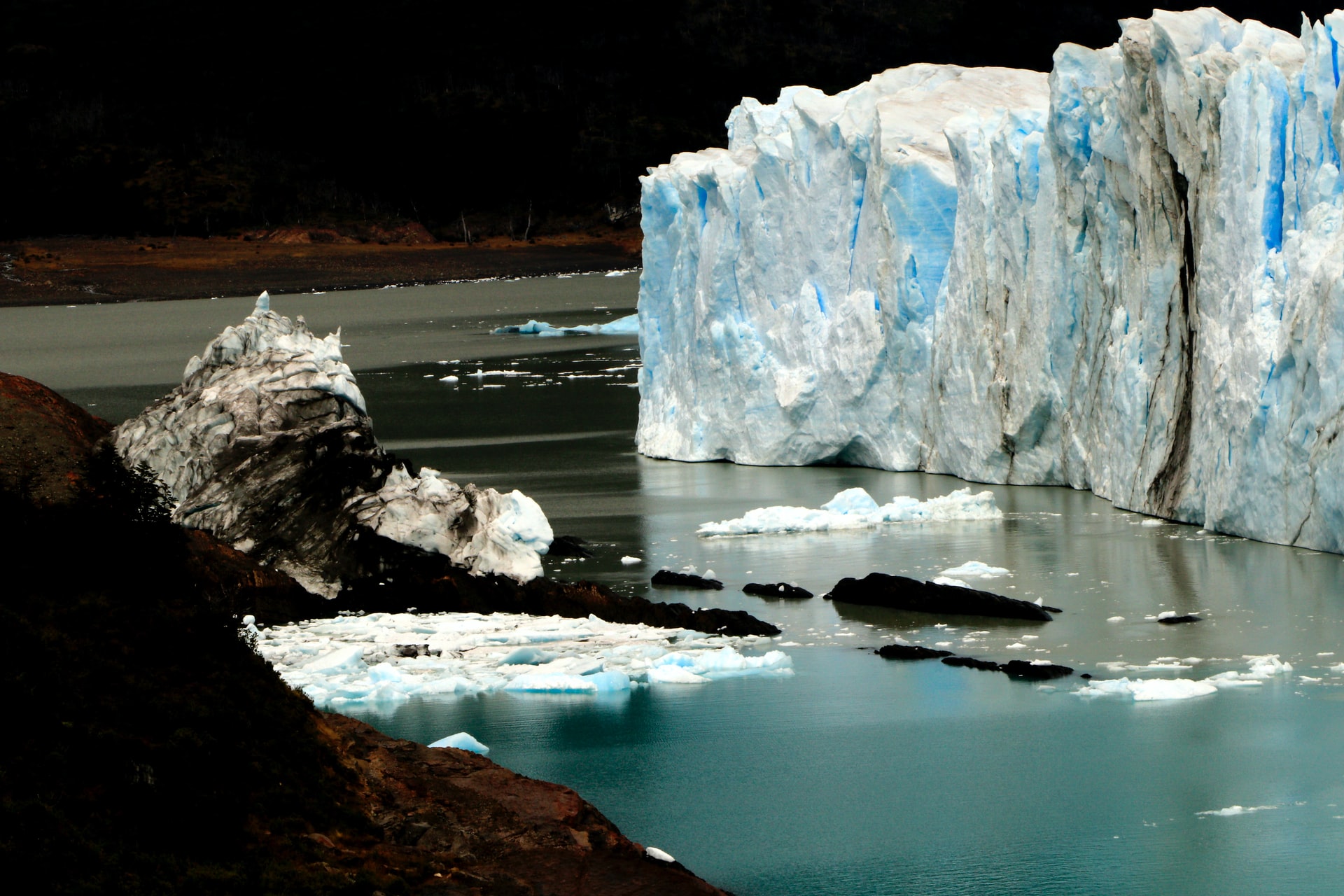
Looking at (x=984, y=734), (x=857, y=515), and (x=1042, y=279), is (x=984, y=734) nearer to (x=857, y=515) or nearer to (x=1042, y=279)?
(x=857, y=515)

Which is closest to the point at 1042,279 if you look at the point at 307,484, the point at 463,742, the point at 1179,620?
the point at 1179,620

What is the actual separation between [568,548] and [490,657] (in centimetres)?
428

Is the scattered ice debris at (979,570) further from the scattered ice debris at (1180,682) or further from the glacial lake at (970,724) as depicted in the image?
the scattered ice debris at (1180,682)

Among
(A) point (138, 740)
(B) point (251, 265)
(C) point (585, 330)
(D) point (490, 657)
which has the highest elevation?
(B) point (251, 265)

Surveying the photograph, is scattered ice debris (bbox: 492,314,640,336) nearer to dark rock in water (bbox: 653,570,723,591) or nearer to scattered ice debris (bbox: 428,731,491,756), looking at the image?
dark rock in water (bbox: 653,570,723,591)

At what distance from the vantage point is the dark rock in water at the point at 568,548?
1555 centimetres

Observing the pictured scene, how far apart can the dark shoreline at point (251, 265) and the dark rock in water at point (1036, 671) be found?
205 feet

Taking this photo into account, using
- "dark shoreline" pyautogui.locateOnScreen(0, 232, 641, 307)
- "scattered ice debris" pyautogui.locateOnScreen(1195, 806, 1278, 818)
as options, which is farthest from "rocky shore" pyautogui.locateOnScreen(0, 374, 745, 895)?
"dark shoreline" pyautogui.locateOnScreen(0, 232, 641, 307)

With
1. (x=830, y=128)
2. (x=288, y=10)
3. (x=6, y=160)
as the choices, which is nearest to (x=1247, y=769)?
(x=830, y=128)

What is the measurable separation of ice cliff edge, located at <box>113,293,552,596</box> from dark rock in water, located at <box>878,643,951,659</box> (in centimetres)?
355

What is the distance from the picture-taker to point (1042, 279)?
17.3 m

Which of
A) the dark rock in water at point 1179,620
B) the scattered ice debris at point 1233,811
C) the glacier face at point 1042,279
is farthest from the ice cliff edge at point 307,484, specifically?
the scattered ice debris at point 1233,811

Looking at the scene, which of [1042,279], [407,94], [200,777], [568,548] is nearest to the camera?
[200,777]

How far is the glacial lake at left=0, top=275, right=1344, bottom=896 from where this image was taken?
25.6 feet
